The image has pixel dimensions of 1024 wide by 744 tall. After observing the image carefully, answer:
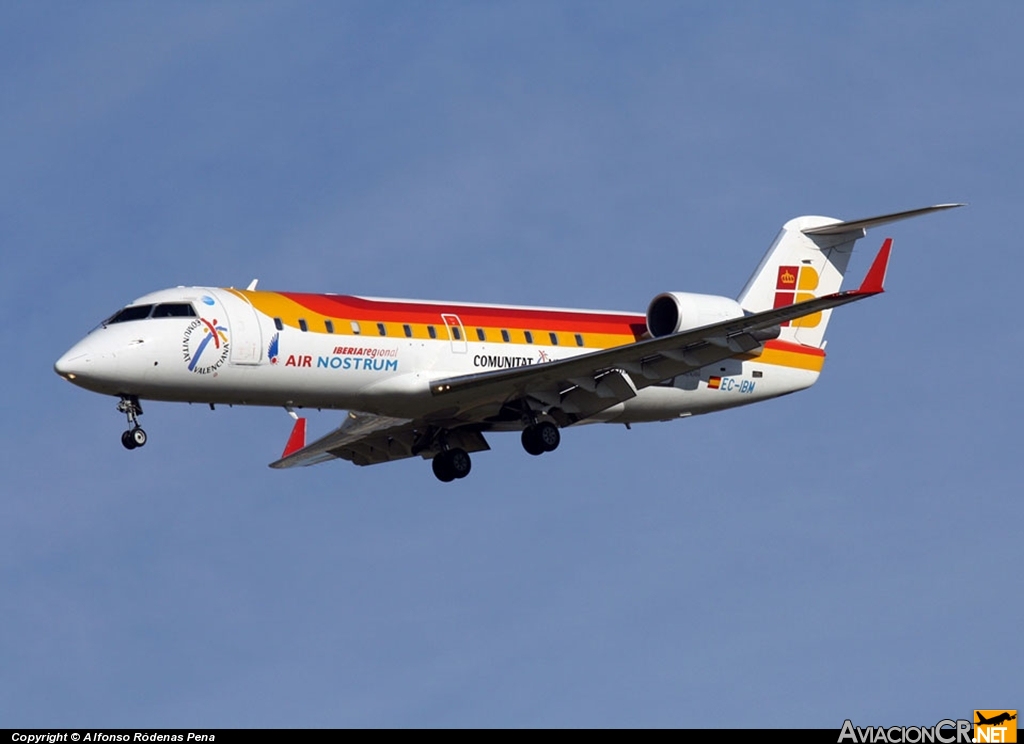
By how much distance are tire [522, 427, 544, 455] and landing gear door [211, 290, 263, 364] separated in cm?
573

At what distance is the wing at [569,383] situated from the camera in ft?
116

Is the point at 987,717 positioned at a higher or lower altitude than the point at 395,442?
lower

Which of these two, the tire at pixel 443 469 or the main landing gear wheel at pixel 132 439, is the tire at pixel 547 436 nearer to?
the tire at pixel 443 469

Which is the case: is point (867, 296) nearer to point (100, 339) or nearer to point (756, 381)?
point (756, 381)

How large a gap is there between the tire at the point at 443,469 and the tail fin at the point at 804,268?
7178mm

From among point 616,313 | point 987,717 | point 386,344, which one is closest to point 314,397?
point 386,344

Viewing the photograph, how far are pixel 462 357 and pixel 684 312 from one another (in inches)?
179

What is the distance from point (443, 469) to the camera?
127 feet

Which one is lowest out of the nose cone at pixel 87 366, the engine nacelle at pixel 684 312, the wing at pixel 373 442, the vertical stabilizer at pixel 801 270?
the nose cone at pixel 87 366

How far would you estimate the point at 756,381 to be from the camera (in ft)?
131

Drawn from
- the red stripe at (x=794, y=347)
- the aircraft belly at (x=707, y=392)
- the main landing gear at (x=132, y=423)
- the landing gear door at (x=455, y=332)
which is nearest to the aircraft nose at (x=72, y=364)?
the main landing gear at (x=132, y=423)

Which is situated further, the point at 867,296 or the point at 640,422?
the point at 640,422

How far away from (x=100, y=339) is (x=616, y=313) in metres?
10.6

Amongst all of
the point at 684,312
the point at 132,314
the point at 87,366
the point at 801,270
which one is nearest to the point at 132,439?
the point at 87,366
